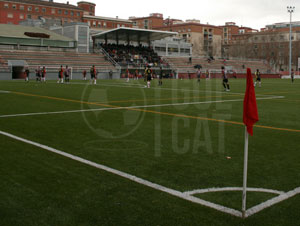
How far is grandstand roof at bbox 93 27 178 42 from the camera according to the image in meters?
66.2

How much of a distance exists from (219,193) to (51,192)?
225cm

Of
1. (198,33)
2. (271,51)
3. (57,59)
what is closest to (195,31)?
(198,33)

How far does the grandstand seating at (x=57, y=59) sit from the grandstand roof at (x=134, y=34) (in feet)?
16.9

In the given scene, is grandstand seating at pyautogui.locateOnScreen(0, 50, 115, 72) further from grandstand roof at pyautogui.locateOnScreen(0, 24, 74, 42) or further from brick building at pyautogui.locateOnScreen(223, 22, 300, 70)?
brick building at pyautogui.locateOnScreen(223, 22, 300, 70)

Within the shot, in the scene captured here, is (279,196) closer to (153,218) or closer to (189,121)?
(153,218)

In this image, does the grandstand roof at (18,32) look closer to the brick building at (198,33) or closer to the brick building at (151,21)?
the brick building at (198,33)

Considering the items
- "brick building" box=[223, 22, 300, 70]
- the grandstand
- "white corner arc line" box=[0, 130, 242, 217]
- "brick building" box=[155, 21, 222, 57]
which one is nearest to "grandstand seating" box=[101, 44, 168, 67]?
the grandstand

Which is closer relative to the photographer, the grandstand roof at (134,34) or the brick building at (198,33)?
the grandstand roof at (134,34)

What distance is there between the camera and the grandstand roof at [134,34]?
2606 inches

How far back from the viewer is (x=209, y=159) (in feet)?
22.3

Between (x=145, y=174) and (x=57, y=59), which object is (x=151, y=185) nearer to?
(x=145, y=174)

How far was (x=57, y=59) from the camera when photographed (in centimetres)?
5766

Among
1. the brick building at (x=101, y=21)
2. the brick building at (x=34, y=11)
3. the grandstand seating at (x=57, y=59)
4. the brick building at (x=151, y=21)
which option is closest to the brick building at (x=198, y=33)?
the brick building at (x=151, y=21)

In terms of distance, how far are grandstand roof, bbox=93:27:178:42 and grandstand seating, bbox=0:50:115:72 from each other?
514 centimetres
